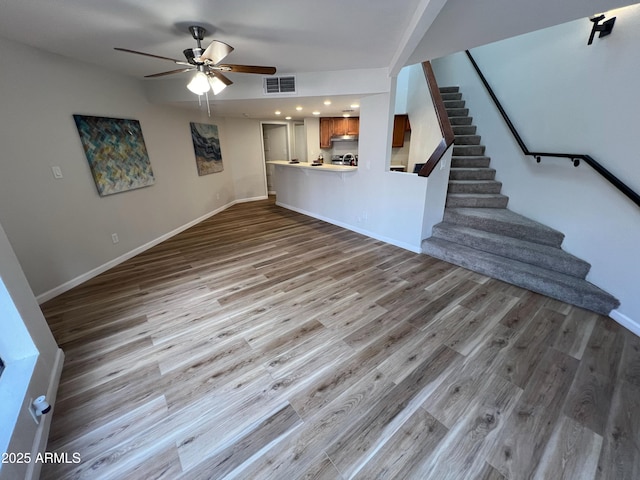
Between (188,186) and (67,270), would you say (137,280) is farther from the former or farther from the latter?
(188,186)

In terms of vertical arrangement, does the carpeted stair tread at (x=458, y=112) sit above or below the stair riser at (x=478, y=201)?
above

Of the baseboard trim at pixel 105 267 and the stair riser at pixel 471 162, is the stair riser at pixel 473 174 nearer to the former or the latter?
the stair riser at pixel 471 162

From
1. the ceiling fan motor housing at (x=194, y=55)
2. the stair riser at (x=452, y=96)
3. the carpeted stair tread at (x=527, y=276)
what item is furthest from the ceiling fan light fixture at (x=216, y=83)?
the stair riser at (x=452, y=96)

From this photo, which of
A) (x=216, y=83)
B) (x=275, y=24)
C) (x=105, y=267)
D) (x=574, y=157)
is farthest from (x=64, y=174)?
(x=574, y=157)

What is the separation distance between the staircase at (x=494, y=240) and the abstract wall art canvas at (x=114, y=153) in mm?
4116

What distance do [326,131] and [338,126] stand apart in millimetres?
333

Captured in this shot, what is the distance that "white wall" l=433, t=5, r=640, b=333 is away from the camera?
83.0 inches

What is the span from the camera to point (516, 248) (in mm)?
2893

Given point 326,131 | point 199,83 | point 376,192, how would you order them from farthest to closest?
point 326,131, point 376,192, point 199,83

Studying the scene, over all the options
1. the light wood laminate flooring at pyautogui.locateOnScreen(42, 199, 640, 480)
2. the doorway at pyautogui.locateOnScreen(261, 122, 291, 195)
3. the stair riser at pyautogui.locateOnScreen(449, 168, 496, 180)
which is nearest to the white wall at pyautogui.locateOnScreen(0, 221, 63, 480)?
the light wood laminate flooring at pyautogui.locateOnScreen(42, 199, 640, 480)

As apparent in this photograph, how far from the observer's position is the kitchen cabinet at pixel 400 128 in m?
5.55

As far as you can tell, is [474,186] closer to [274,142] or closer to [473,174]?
[473,174]

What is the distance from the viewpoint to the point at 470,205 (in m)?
3.71

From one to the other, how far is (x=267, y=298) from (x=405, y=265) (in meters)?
1.73
